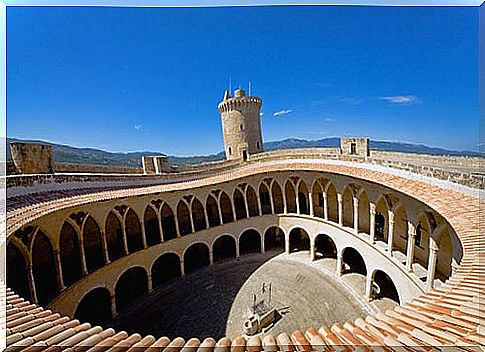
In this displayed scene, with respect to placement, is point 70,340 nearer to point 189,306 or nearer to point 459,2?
point 459,2

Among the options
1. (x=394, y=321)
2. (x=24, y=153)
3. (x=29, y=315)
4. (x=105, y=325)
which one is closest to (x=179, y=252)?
(x=105, y=325)

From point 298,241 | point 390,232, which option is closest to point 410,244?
point 390,232

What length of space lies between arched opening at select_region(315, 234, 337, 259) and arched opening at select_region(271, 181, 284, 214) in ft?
9.82

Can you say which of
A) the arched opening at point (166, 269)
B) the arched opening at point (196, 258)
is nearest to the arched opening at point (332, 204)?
the arched opening at point (196, 258)

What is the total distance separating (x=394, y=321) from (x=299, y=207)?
15052 mm

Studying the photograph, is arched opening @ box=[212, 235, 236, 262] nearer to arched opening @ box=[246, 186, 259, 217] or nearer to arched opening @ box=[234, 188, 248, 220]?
arched opening @ box=[234, 188, 248, 220]

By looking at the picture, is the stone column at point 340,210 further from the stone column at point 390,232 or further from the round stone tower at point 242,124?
the round stone tower at point 242,124

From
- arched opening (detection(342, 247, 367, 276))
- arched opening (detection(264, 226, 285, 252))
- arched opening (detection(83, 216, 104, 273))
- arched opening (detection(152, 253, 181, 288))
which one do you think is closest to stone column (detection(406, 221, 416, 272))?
arched opening (detection(342, 247, 367, 276))

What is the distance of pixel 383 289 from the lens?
12453mm

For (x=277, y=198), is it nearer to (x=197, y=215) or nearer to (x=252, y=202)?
A: (x=252, y=202)

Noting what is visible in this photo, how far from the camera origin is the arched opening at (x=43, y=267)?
373 inches

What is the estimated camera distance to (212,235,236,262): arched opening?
17.1m

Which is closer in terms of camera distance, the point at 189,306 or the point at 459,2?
the point at 459,2

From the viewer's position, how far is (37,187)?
950 cm
